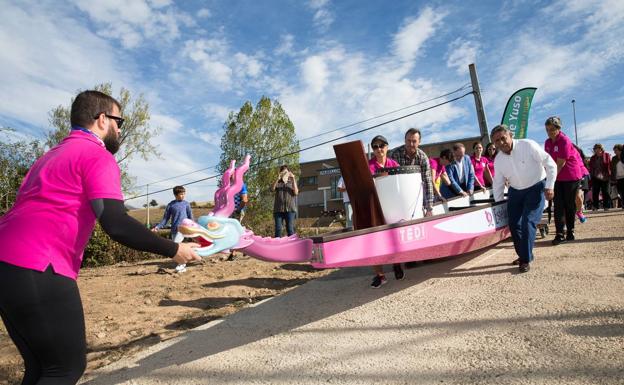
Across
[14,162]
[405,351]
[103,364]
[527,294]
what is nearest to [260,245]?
[405,351]

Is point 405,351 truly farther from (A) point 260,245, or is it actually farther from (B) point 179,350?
(B) point 179,350

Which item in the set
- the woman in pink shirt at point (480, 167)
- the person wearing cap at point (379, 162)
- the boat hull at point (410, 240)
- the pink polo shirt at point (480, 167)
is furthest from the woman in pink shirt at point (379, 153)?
the pink polo shirt at point (480, 167)

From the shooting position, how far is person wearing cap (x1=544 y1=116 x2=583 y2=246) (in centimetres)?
583

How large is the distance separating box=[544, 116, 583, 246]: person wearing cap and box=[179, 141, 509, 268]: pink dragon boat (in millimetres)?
1276

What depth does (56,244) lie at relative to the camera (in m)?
1.71

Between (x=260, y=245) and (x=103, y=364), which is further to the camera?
(x=103, y=364)

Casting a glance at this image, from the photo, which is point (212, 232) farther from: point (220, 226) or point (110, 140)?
point (110, 140)

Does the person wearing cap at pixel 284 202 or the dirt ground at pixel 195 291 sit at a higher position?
the person wearing cap at pixel 284 202

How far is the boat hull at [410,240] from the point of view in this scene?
335 cm

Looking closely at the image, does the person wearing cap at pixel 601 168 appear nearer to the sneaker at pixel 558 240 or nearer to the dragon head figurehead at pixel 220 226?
the sneaker at pixel 558 240

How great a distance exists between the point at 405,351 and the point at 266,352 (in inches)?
47.5

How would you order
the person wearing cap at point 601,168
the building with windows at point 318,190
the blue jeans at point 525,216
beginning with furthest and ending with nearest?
the building with windows at point 318,190 < the person wearing cap at point 601,168 < the blue jeans at point 525,216

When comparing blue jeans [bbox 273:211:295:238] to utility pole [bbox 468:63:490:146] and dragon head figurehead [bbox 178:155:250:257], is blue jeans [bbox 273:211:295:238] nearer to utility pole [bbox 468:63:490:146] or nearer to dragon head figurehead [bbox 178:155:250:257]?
dragon head figurehead [bbox 178:155:250:257]

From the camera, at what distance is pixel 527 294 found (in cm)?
377
